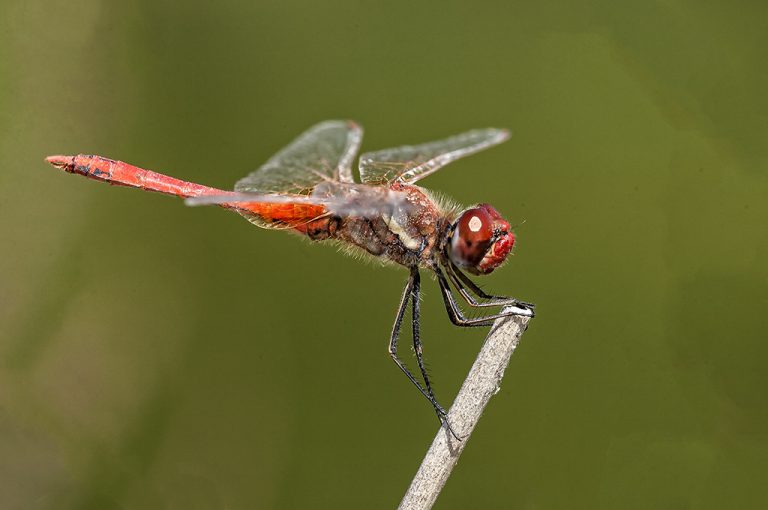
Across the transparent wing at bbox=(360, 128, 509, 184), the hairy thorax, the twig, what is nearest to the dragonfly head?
the hairy thorax

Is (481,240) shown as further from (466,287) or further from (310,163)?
(310,163)

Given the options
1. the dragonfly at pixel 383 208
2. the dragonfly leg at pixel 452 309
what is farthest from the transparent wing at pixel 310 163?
the dragonfly leg at pixel 452 309

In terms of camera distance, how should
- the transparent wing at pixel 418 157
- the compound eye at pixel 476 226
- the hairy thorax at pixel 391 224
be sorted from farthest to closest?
1. the transparent wing at pixel 418 157
2. the hairy thorax at pixel 391 224
3. the compound eye at pixel 476 226

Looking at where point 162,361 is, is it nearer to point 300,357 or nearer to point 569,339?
point 300,357

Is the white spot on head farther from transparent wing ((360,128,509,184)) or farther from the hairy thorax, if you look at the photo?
transparent wing ((360,128,509,184))

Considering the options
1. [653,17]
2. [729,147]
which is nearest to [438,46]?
[653,17]

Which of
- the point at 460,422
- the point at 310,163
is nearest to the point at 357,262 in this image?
the point at 310,163

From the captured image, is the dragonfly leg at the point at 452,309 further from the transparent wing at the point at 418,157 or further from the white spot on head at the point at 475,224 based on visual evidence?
the transparent wing at the point at 418,157
